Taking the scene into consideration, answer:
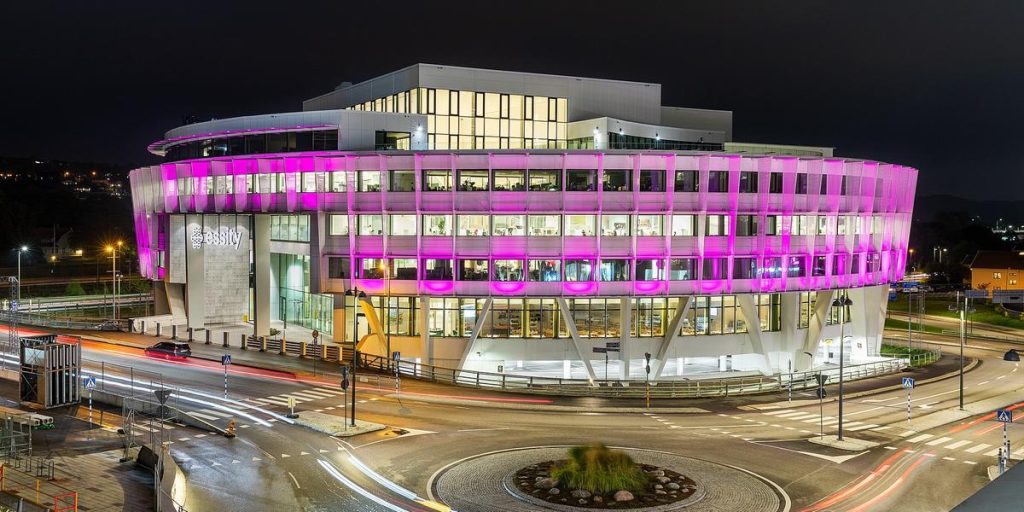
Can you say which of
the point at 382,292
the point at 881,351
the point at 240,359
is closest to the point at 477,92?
the point at 382,292

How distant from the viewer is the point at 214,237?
75.9 m

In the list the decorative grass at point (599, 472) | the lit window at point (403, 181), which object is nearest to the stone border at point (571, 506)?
the decorative grass at point (599, 472)

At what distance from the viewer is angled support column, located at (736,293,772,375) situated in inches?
2616

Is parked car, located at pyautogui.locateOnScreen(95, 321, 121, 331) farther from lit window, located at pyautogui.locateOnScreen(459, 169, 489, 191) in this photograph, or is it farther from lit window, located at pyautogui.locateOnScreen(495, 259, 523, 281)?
lit window, located at pyautogui.locateOnScreen(495, 259, 523, 281)

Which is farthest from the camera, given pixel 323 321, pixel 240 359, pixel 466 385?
pixel 323 321

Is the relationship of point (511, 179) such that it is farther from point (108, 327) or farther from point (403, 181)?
point (108, 327)

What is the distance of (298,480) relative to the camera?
3086 centimetres

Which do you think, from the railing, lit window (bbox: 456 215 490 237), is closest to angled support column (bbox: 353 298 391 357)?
the railing

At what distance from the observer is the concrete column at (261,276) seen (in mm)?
72500

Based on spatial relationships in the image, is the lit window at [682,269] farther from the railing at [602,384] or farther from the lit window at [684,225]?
the railing at [602,384]

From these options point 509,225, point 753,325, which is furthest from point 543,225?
point 753,325

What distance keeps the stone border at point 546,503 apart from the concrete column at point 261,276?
42.3m

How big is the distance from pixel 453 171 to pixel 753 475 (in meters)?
34.5

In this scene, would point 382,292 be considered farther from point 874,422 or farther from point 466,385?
point 874,422
